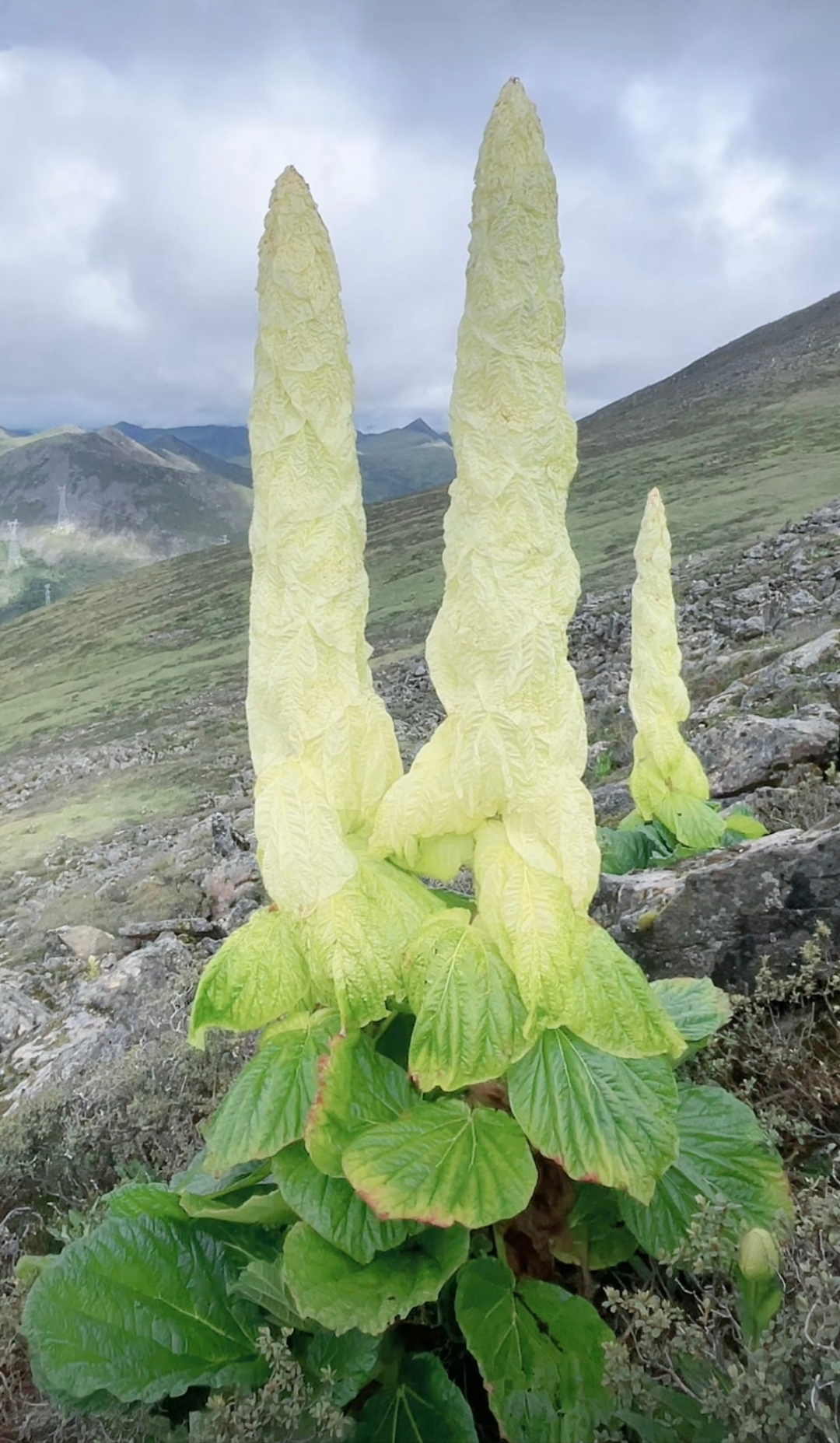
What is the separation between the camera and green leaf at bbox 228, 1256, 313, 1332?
198 cm

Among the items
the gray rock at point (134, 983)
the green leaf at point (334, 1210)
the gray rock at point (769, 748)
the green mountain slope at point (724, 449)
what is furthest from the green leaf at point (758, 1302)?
the green mountain slope at point (724, 449)

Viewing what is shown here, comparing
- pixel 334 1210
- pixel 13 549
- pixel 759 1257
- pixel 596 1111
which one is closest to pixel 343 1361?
pixel 334 1210

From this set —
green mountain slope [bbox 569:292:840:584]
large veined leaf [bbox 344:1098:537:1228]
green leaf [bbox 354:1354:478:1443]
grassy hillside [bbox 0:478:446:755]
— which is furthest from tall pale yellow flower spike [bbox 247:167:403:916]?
green mountain slope [bbox 569:292:840:584]

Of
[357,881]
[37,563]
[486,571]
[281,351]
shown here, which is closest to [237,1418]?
[357,881]

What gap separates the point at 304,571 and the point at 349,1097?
118 cm

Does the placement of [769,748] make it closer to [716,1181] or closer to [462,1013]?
[716,1181]

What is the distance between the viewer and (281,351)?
6.15 feet

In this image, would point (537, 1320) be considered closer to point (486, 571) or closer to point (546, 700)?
point (546, 700)

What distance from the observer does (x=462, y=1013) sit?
178 centimetres

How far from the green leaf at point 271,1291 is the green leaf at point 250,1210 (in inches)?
4.0

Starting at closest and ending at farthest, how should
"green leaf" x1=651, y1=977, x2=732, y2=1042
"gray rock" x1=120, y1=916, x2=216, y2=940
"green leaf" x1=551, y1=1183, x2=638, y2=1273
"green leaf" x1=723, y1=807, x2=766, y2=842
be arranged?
"green leaf" x1=551, y1=1183, x2=638, y2=1273 → "green leaf" x1=651, y1=977, x2=732, y2=1042 → "green leaf" x1=723, y1=807, x2=766, y2=842 → "gray rock" x1=120, y1=916, x2=216, y2=940

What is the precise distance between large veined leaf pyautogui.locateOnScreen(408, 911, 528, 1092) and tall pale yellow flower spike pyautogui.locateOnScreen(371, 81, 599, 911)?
237mm

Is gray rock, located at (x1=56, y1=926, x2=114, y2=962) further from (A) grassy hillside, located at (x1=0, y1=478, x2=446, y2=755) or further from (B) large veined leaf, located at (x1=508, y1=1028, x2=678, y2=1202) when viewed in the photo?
(A) grassy hillside, located at (x1=0, y1=478, x2=446, y2=755)

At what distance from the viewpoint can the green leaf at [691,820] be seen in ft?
15.0
